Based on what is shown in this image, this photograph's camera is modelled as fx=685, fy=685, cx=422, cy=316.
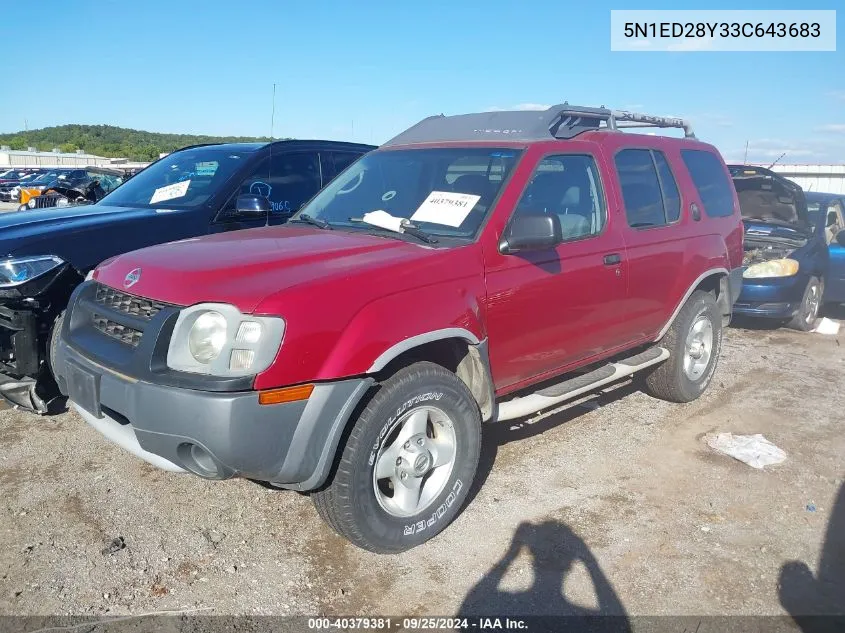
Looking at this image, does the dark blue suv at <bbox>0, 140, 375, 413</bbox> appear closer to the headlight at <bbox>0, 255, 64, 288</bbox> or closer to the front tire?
the headlight at <bbox>0, 255, 64, 288</bbox>

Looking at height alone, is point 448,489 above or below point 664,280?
below

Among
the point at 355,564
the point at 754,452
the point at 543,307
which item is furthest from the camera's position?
the point at 754,452

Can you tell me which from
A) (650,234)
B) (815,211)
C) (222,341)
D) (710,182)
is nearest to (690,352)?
(650,234)

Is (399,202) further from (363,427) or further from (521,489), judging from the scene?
(521,489)

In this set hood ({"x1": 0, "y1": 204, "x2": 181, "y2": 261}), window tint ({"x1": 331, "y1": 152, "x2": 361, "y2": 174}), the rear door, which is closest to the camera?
hood ({"x1": 0, "y1": 204, "x2": 181, "y2": 261})

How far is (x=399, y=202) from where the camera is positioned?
13.0 feet

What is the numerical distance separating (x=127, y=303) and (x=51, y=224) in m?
1.99

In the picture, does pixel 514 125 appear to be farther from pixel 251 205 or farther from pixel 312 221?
pixel 251 205

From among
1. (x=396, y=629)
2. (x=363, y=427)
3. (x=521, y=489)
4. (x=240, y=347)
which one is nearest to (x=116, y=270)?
(x=240, y=347)

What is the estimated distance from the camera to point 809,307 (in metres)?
8.34

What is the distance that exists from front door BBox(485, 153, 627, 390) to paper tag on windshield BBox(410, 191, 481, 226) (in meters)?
0.29

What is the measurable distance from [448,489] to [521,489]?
0.72 meters

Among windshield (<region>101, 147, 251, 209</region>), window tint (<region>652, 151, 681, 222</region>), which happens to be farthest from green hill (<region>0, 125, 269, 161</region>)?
window tint (<region>652, 151, 681, 222</region>)

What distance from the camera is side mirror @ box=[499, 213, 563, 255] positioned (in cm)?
346
